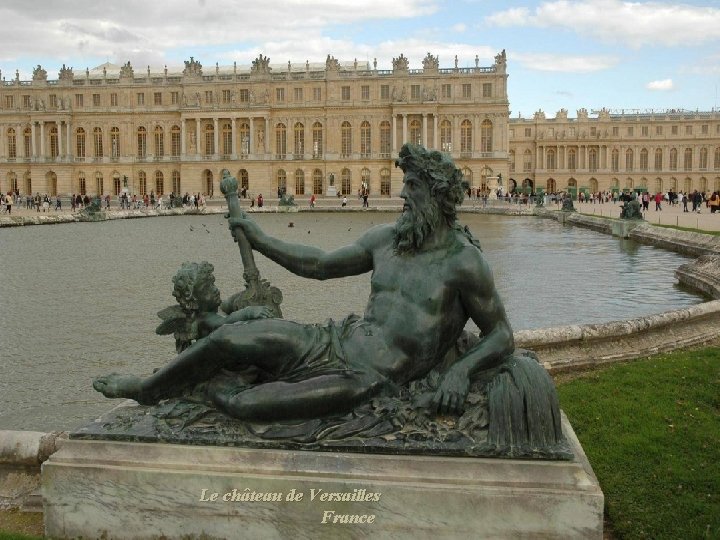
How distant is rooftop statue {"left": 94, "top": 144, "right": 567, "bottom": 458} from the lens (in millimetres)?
3268

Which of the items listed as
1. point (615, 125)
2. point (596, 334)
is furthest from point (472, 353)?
point (615, 125)

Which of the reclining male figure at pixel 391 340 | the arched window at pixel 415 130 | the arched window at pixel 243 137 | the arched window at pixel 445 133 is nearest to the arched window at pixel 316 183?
the arched window at pixel 243 137

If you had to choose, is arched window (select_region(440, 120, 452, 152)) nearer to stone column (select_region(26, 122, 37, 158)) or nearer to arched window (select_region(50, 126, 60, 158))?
arched window (select_region(50, 126, 60, 158))

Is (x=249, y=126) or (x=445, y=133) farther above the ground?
(x=249, y=126)

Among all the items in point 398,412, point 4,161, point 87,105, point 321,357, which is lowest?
point 398,412

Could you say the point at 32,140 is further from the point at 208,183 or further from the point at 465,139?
the point at 465,139

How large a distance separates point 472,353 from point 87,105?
7643cm

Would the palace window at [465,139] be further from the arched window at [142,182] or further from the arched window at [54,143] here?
the arched window at [54,143]

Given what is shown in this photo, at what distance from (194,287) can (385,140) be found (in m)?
67.0

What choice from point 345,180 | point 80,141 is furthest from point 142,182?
point 345,180

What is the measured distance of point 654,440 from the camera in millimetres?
4625

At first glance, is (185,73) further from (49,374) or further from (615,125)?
(49,374)

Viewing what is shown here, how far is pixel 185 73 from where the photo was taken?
235 feet

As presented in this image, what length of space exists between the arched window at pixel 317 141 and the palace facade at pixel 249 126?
0.09 m
